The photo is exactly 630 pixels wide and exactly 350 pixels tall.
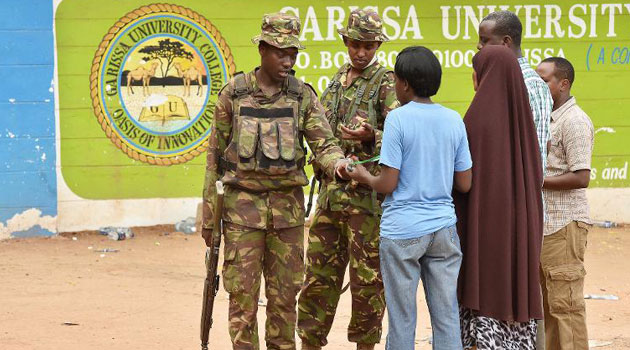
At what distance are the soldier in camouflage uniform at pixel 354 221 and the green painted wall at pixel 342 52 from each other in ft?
15.3

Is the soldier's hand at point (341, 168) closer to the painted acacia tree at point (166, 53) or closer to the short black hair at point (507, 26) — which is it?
the short black hair at point (507, 26)

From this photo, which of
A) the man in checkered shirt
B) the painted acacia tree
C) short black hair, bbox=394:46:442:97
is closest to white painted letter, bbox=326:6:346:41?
the painted acacia tree

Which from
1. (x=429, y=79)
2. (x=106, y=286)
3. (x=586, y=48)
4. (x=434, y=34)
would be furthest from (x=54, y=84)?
(x=429, y=79)

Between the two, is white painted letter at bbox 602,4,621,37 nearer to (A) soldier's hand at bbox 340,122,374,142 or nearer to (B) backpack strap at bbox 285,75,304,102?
(A) soldier's hand at bbox 340,122,374,142

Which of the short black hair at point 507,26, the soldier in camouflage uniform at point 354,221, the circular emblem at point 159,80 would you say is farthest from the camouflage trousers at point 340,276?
the circular emblem at point 159,80

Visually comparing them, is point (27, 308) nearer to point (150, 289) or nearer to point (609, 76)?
point (150, 289)

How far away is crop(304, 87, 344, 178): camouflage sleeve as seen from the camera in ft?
17.6

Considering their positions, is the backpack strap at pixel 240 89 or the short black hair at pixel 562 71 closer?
the backpack strap at pixel 240 89

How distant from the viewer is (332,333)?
690 cm

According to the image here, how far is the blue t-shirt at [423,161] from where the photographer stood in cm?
446

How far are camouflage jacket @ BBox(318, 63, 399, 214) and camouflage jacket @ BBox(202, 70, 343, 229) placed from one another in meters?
0.33

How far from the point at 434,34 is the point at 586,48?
169 centimetres

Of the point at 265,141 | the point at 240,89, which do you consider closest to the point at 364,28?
the point at 240,89

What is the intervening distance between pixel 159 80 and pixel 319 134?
17.0 feet
